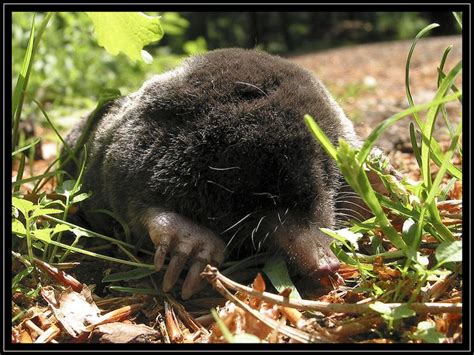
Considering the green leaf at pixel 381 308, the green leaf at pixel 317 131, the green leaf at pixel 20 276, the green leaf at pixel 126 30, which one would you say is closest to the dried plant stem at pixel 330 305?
the green leaf at pixel 381 308

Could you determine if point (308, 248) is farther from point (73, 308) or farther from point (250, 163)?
point (73, 308)

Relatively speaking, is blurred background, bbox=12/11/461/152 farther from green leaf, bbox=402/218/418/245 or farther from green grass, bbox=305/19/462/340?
green leaf, bbox=402/218/418/245

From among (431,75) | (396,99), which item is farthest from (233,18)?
(396,99)

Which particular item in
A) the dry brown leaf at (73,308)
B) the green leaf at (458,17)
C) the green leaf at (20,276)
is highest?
the green leaf at (458,17)

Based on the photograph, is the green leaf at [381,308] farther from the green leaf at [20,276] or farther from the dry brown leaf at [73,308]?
the green leaf at [20,276]

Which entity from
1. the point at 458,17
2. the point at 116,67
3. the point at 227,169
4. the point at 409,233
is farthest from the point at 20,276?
the point at 116,67

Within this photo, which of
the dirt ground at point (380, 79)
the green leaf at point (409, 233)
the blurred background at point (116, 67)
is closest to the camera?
the green leaf at point (409, 233)

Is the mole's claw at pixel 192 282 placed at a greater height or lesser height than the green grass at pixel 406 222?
lesser
